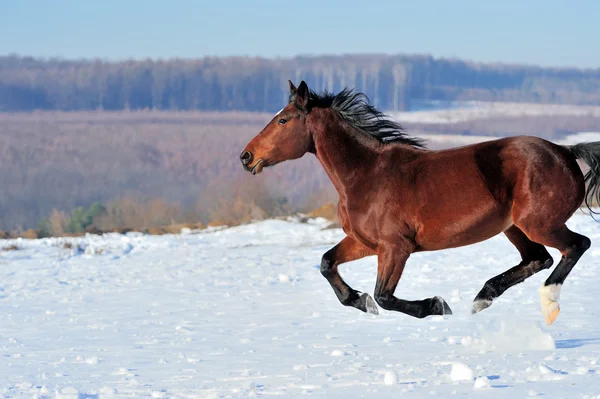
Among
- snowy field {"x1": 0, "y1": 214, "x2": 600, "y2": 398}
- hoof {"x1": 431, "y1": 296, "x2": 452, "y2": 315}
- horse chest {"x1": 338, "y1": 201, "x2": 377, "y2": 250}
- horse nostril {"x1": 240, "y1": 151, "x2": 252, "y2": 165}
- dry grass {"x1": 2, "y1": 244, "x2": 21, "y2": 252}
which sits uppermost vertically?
horse nostril {"x1": 240, "y1": 151, "x2": 252, "y2": 165}

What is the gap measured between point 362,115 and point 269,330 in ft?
8.50

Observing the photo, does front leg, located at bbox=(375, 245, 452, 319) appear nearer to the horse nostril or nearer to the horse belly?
the horse belly

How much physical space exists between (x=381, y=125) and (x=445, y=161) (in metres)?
0.64

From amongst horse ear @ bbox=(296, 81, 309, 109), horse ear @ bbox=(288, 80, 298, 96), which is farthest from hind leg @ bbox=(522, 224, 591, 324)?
horse ear @ bbox=(288, 80, 298, 96)

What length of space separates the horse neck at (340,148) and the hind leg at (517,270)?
1249 millimetres

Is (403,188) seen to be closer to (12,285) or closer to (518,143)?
(518,143)

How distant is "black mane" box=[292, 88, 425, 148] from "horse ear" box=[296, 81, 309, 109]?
75mm

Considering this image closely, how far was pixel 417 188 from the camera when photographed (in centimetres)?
624

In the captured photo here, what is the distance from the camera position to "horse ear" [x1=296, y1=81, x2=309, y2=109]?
648 cm

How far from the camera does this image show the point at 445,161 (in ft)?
20.6

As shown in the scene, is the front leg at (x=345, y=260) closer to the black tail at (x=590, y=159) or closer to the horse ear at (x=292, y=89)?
the horse ear at (x=292, y=89)

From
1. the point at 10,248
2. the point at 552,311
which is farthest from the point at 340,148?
the point at 10,248

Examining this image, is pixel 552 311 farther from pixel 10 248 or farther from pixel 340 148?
pixel 10 248

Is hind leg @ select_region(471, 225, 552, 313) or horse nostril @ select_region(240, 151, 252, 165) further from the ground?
horse nostril @ select_region(240, 151, 252, 165)
